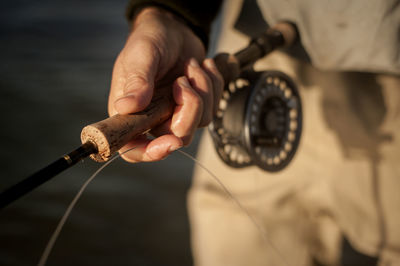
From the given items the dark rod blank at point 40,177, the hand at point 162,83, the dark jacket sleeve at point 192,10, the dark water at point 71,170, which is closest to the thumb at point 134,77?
the hand at point 162,83

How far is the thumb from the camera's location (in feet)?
2.11

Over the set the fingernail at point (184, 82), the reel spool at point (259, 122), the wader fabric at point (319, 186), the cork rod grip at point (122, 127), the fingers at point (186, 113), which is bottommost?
the wader fabric at point (319, 186)

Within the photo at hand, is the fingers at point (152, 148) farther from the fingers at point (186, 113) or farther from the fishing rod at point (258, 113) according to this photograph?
the fishing rod at point (258, 113)

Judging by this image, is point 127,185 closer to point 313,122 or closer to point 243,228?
point 243,228

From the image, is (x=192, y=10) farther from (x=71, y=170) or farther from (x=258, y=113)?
(x=71, y=170)

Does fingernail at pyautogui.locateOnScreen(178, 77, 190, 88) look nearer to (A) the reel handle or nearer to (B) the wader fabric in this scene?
(A) the reel handle

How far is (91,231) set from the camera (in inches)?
74.9

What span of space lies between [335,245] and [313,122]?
55 centimetres

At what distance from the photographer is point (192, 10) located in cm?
111

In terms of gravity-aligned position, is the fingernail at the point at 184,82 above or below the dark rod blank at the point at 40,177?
below

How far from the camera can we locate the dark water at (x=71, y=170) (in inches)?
72.6

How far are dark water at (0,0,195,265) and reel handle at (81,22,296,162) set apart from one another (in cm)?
124

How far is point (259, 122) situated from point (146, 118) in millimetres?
408

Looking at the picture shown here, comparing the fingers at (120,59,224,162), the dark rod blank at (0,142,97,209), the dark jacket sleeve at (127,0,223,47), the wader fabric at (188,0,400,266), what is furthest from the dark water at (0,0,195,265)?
the dark rod blank at (0,142,97,209)
